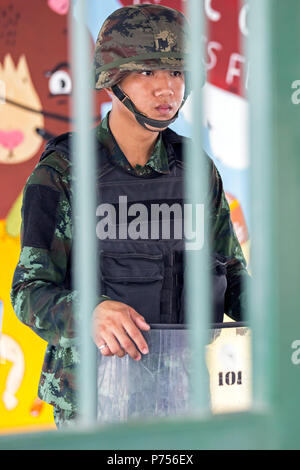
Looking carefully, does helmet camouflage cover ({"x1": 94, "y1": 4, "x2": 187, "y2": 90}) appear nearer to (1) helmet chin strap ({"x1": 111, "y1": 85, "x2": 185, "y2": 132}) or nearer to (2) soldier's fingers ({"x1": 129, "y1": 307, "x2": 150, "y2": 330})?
(1) helmet chin strap ({"x1": 111, "y1": 85, "x2": 185, "y2": 132})

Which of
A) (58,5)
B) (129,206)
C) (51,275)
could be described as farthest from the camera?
(58,5)

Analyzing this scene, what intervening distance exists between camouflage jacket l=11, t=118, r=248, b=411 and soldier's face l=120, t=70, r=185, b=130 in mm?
124

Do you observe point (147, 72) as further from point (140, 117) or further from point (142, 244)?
point (142, 244)

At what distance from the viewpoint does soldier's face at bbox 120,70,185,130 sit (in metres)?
1.60

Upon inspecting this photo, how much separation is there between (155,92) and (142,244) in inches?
12.7

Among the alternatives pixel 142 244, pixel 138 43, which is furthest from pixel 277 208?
pixel 138 43

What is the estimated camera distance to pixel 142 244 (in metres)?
1.63

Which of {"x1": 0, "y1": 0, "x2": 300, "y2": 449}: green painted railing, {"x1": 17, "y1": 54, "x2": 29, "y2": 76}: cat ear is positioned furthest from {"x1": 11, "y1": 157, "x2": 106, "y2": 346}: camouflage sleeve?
{"x1": 17, "y1": 54, "x2": 29, "y2": 76}: cat ear

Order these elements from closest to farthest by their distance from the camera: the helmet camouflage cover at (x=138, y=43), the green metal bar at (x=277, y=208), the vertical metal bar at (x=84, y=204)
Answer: the vertical metal bar at (x=84, y=204), the green metal bar at (x=277, y=208), the helmet camouflage cover at (x=138, y=43)

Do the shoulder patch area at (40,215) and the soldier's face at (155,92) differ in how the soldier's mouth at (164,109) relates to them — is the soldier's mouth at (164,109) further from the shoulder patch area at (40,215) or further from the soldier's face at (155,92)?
the shoulder patch area at (40,215)

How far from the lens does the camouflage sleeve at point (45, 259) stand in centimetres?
149

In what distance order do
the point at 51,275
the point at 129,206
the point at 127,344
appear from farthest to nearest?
the point at 129,206
the point at 51,275
the point at 127,344

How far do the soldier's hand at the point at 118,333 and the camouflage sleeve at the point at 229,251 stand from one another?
0.36 m

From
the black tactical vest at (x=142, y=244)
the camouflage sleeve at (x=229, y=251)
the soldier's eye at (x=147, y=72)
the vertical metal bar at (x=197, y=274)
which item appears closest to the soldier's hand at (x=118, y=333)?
the vertical metal bar at (x=197, y=274)
